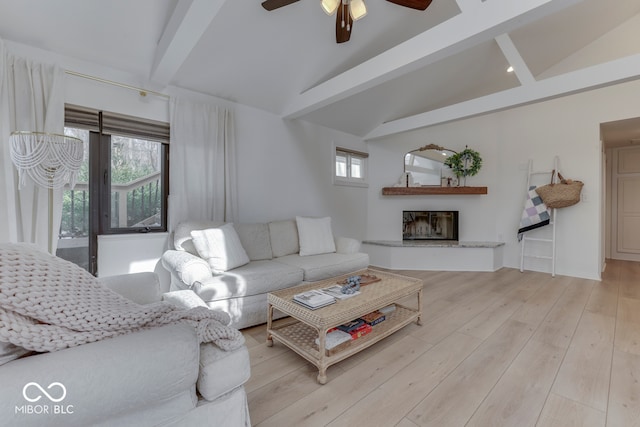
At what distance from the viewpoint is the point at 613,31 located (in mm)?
3656

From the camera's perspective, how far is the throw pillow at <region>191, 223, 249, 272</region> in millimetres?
2322

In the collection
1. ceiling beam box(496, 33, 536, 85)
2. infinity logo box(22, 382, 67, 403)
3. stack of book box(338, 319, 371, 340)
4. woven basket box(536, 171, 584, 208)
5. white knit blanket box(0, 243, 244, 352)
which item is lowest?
stack of book box(338, 319, 371, 340)

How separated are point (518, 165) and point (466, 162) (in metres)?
0.74

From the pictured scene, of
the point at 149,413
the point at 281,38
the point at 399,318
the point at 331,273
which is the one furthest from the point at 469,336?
the point at 281,38

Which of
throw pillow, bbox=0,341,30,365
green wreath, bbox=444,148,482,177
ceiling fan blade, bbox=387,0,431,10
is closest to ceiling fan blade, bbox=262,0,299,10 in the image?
ceiling fan blade, bbox=387,0,431,10

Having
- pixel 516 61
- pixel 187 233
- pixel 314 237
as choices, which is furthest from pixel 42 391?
pixel 516 61

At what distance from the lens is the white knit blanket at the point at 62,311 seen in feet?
2.32

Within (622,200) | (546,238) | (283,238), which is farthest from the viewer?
(622,200)

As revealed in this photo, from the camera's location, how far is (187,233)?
2.55m

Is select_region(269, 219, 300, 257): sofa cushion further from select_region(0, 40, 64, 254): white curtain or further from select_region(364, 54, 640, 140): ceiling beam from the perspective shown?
select_region(364, 54, 640, 140): ceiling beam

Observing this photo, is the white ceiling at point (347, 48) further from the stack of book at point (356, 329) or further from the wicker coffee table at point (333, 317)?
the stack of book at point (356, 329)

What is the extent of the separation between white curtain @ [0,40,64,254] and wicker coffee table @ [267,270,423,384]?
1.83 m

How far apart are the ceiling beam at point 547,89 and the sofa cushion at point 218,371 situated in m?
3.45

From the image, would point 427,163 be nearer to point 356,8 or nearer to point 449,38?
point 449,38
